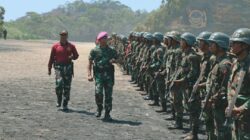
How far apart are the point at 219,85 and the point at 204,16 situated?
287ft


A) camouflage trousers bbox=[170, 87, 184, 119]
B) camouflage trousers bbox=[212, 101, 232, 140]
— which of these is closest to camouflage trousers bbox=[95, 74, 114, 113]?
camouflage trousers bbox=[170, 87, 184, 119]

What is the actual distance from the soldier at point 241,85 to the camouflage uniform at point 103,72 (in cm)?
496

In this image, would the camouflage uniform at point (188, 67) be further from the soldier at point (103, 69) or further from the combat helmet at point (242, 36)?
the combat helmet at point (242, 36)

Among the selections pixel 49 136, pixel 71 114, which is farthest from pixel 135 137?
pixel 71 114

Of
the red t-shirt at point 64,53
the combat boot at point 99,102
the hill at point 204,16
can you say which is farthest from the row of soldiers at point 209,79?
the hill at point 204,16

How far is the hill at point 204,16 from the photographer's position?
9006 cm

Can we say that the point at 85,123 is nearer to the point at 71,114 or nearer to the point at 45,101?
the point at 71,114

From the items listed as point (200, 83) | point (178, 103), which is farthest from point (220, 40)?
point (178, 103)

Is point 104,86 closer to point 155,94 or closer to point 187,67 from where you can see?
point 187,67

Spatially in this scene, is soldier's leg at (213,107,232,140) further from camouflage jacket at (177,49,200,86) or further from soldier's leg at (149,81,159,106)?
soldier's leg at (149,81,159,106)

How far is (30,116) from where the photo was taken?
1060 cm

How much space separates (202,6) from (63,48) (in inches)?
3351

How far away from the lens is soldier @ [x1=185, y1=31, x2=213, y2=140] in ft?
25.1

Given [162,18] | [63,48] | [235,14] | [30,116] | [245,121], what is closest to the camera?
[245,121]
